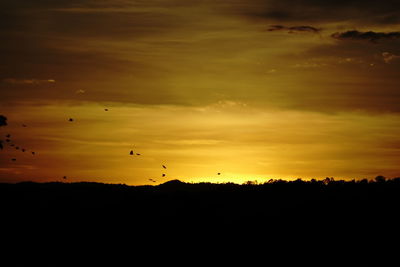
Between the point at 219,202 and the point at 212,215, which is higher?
the point at 219,202

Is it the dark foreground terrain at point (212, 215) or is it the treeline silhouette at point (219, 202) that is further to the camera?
the treeline silhouette at point (219, 202)

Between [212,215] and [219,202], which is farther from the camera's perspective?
[219,202]

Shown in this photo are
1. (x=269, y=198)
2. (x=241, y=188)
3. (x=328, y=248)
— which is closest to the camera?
(x=328, y=248)

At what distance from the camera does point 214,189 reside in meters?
50.0

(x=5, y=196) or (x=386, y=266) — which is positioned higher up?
(x=5, y=196)

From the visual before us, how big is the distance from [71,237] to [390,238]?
19079 mm

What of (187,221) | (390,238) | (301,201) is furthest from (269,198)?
(390,238)

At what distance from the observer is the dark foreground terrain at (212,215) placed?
39.1 metres

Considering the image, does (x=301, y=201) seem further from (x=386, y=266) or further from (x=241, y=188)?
(x=386, y=266)

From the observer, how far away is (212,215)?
42938 mm

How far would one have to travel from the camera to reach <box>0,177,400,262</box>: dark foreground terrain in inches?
1538

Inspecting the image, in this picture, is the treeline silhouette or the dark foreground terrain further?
the treeline silhouette

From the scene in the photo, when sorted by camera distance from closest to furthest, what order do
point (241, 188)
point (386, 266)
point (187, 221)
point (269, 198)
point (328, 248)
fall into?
point (386, 266) < point (328, 248) < point (187, 221) < point (269, 198) < point (241, 188)

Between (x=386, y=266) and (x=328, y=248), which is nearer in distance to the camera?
(x=386, y=266)
